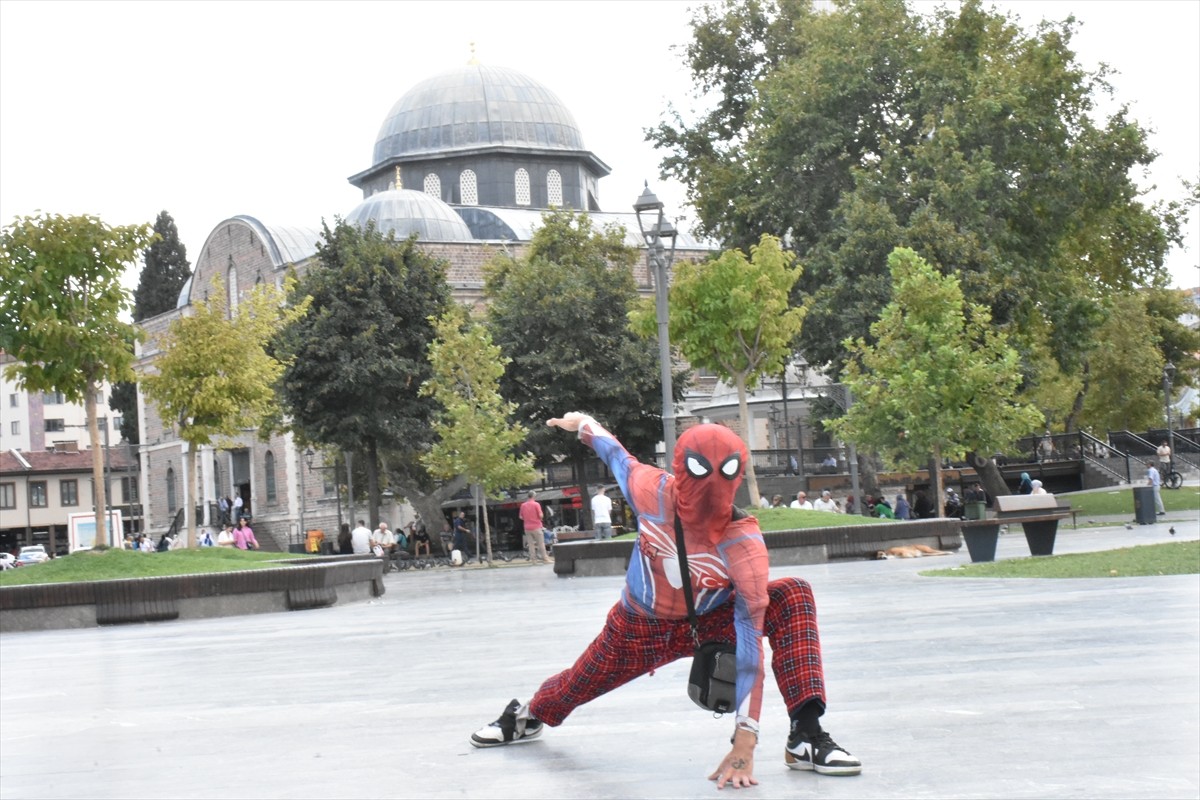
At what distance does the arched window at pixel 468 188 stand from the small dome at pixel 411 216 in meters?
8.34

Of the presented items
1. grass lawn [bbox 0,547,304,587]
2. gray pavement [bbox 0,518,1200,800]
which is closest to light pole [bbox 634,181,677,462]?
grass lawn [bbox 0,547,304,587]

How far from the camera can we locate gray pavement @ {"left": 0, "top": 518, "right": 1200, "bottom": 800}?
5.39 meters

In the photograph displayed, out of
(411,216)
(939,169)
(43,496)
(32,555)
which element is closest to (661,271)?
(939,169)

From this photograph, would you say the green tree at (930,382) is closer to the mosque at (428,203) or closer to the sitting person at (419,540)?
the sitting person at (419,540)

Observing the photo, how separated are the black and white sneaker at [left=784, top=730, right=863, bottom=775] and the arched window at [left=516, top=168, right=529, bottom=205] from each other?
70.1 m

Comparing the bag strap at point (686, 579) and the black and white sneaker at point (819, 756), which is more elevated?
the bag strap at point (686, 579)

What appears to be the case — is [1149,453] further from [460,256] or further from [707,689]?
[707,689]

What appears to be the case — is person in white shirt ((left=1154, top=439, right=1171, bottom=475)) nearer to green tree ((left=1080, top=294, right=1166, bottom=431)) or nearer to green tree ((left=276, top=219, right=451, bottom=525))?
green tree ((left=1080, top=294, right=1166, bottom=431))

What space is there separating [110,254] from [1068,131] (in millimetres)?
26023

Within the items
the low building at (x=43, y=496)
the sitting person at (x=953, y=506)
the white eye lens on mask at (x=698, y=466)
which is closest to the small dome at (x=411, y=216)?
the sitting person at (x=953, y=506)

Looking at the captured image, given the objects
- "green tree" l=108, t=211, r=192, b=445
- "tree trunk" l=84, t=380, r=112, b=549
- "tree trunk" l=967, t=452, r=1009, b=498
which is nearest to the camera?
"tree trunk" l=84, t=380, r=112, b=549

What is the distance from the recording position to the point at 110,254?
2250 centimetres

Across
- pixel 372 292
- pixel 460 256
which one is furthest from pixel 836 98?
pixel 460 256

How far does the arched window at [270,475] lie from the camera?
221ft
